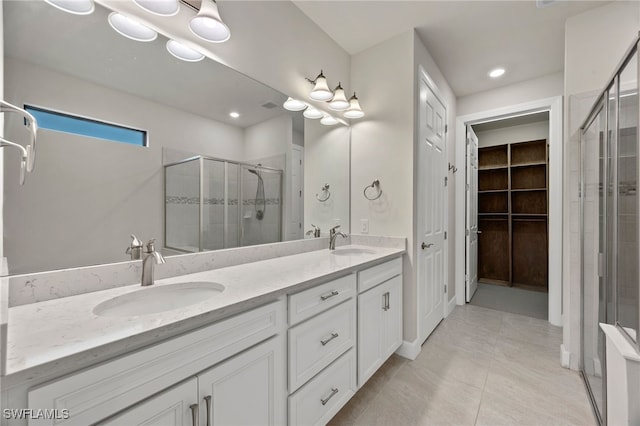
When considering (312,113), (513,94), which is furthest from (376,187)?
(513,94)

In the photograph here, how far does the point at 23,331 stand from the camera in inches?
27.8

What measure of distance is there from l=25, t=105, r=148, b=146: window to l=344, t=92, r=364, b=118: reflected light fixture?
158cm

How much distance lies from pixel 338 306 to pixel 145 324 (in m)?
0.92

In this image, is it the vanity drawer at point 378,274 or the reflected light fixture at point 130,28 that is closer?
the reflected light fixture at point 130,28

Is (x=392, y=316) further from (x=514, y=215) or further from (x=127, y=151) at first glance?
(x=514, y=215)

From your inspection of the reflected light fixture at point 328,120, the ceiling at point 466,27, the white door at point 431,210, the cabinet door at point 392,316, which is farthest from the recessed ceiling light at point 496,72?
the cabinet door at point 392,316

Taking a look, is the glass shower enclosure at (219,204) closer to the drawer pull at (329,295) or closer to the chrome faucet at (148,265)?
the chrome faucet at (148,265)

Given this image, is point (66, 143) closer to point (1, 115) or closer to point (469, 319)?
point (1, 115)

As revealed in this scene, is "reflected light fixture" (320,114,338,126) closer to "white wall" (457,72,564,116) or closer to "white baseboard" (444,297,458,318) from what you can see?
"white wall" (457,72,564,116)

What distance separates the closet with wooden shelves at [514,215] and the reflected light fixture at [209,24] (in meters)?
4.28

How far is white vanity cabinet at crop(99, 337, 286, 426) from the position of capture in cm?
73

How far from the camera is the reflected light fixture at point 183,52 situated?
133cm

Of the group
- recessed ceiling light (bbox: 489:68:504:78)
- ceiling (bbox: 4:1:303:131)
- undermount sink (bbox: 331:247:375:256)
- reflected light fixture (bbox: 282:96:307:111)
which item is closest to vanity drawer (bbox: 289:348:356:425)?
undermount sink (bbox: 331:247:375:256)

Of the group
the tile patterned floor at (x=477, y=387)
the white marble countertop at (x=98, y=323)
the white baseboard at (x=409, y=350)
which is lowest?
the tile patterned floor at (x=477, y=387)
